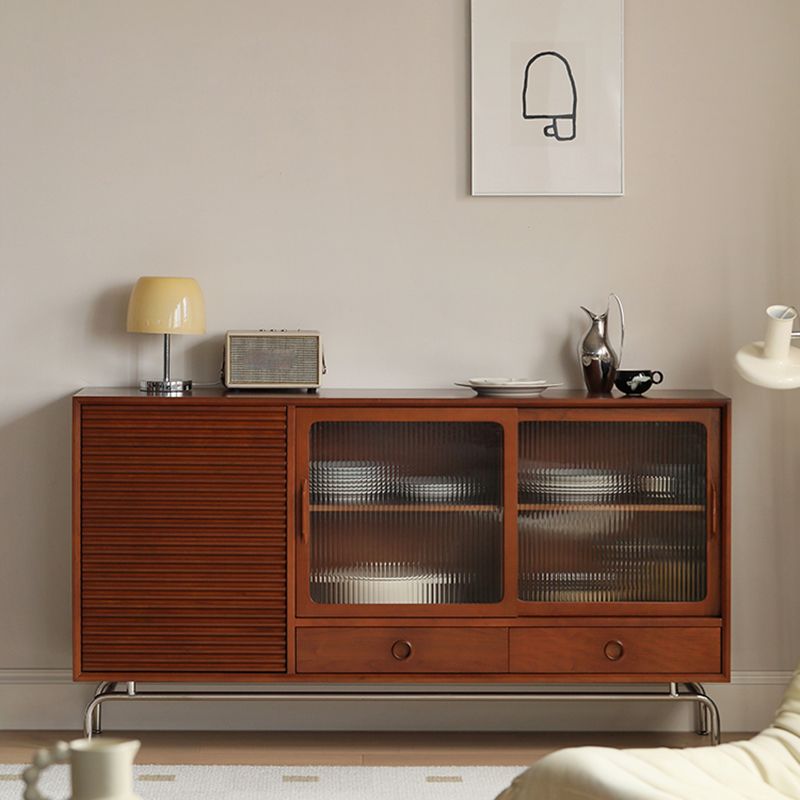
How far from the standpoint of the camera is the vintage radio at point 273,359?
3139 millimetres

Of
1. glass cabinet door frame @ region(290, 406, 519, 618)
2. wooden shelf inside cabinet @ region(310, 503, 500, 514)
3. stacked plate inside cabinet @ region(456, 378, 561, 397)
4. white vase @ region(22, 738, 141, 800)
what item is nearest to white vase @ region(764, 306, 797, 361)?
stacked plate inside cabinet @ region(456, 378, 561, 397)

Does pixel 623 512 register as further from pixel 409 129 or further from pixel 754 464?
pixel 409 129

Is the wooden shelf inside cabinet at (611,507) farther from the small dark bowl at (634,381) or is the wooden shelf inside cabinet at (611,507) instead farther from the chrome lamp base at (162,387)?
the chrome lamp base at (162,387)

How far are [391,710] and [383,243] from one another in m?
1.37

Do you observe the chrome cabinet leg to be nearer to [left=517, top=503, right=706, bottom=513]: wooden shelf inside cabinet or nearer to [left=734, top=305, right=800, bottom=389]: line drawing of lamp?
[left=517, top=503, right=706, bottom=513]: wooden shelf inside cabinet

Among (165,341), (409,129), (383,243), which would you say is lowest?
(165,341)

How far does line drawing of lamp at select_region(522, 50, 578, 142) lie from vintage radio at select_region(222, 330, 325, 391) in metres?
0.92

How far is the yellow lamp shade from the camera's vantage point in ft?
10.2

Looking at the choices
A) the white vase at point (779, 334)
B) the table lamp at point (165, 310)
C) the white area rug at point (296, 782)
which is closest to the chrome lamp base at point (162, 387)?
the table lamp at point (165, 310)

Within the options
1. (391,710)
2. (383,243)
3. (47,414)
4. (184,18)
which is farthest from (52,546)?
(184,18)

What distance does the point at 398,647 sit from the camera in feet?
9.95

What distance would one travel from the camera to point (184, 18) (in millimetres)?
3271

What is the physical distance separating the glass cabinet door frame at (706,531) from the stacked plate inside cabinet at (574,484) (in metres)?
0.09

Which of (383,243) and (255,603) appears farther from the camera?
(383,243)
